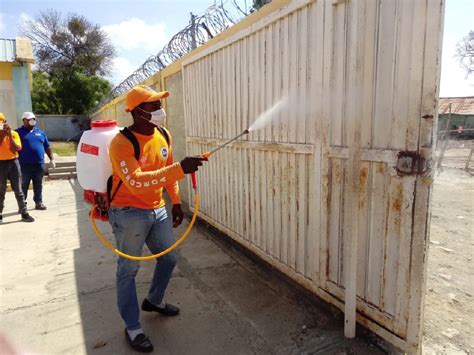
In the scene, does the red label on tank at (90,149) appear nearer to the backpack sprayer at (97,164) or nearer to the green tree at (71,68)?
the backpack sprayer at (97,164)

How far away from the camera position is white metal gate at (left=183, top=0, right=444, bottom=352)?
211 centimetres

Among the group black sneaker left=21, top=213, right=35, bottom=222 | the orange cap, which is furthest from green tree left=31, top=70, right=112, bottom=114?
the orange cap

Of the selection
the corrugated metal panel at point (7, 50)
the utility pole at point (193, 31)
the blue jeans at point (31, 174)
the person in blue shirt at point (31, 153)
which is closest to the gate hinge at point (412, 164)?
the utility pole at point (193, 31)

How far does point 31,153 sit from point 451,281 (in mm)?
7380

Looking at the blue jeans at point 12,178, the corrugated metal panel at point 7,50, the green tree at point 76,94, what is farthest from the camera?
the green tree at point 76,94

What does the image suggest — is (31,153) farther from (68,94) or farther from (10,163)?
(68,94)

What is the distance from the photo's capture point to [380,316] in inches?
97.0

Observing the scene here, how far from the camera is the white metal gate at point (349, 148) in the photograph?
211 cm

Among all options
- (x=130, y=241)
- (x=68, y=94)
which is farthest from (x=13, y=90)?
(x=68, y=94)

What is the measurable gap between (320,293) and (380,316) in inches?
23.5

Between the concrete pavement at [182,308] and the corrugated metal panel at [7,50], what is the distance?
958cm

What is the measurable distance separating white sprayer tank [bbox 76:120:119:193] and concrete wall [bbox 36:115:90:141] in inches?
1069

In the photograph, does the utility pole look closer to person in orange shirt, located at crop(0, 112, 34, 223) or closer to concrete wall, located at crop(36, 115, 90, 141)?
person in orange shirt, located at crop(0, 112, 34, 223)

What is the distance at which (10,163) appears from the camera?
6.38 meters
